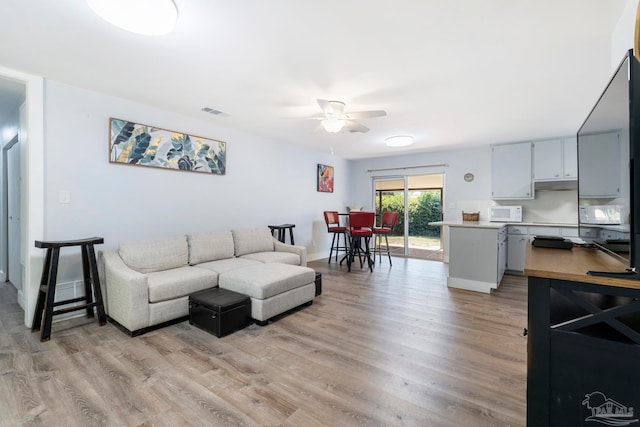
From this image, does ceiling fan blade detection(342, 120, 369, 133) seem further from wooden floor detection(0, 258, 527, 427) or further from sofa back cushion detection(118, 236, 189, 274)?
sofa back cushion detection(118, 236, 189, 274)

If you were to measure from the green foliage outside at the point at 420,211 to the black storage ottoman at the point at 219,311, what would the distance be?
4.86 m

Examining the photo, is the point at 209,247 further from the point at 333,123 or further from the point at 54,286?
the point at 333,123

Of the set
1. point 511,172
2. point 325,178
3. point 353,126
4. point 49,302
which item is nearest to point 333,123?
point 353,126

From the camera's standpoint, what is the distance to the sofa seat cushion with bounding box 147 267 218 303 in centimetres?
268

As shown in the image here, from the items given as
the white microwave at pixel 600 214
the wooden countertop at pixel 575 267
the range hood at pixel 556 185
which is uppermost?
the range hood at pixel 556 185

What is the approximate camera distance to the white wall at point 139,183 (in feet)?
9.39

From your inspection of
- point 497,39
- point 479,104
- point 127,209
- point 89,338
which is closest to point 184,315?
point 89,338

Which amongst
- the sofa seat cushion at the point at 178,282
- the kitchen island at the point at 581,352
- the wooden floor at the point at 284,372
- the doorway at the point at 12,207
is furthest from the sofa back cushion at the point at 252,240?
the kitchen island at the point at 581,352

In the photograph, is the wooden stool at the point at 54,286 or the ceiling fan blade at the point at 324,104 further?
the ceiling fan blade at the point at 324,104

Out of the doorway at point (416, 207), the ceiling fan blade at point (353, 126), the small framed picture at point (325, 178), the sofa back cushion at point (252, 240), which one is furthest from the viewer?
the doorway at point (416, 207)

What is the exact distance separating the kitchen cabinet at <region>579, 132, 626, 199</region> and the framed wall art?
4060 millimetres

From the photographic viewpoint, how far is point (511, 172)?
5188 millimetres

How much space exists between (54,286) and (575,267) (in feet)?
12.2

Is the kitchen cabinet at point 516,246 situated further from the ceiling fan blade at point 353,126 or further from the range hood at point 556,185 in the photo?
the ceiling fan blade at point 353,126
